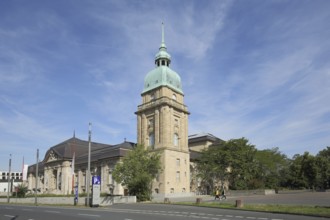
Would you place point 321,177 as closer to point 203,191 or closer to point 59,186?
point 203,191

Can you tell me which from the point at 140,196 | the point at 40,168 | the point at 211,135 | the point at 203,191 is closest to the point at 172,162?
the point at 203,191

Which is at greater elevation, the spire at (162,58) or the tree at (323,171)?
the spire at (162,58)

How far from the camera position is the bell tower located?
67.9 meters

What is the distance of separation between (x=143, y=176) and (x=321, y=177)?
165 feet

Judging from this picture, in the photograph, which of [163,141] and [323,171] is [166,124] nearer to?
[163,141]

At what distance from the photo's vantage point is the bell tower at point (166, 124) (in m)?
67.9

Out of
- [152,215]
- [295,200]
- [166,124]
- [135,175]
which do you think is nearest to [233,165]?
[166,124]

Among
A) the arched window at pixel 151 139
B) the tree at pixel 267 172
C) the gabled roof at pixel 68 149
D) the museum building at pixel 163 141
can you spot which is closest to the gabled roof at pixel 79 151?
the gabled roof at pixel 68 149

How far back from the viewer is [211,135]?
95.2m

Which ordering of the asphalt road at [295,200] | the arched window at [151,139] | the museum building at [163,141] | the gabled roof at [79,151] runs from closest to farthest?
the asphalt road at [295,200], the museum building at [163,141], the arched window at [151,139], the gabled roof at [79,151]

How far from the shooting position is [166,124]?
7012 centimetres

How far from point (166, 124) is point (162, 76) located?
10.5 meters

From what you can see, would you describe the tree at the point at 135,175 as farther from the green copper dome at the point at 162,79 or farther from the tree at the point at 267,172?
the tree at the point at 267,172

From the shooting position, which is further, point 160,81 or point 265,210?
point 160,81
